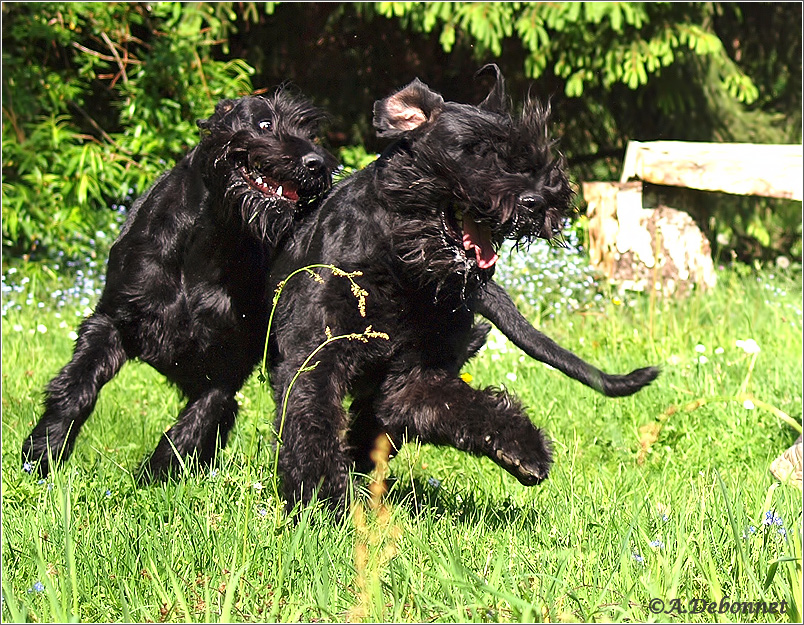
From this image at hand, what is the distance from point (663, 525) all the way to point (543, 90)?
7414 millimetres

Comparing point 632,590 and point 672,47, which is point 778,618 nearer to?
point 632,590

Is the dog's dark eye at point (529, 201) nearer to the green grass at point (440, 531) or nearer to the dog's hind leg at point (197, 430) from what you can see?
the green grass at point (440, 531)

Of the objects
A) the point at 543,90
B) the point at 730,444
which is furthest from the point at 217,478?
the point at 543,90

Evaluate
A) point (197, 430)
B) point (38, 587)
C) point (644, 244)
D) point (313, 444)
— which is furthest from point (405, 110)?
point (644, 244)

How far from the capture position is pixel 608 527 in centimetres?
307

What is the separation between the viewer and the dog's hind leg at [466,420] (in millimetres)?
3051

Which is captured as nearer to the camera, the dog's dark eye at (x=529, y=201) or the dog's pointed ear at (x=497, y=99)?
the dog's dark eye at (x=529, y=201)

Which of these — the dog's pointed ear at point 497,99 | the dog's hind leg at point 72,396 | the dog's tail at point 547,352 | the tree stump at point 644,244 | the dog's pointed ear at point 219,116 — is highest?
the dog's pointed ear at point 497,99

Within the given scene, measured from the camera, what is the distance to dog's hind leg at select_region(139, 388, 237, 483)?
4.10 metres

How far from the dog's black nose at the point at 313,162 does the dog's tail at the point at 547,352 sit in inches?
28.6

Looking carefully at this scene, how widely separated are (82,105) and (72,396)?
6.21 meters

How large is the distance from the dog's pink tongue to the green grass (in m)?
0.75

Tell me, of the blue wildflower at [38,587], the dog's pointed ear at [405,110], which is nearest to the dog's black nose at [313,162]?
the dog's pointed ear at [405,110]

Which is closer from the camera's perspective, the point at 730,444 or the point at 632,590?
the point at 632,590
